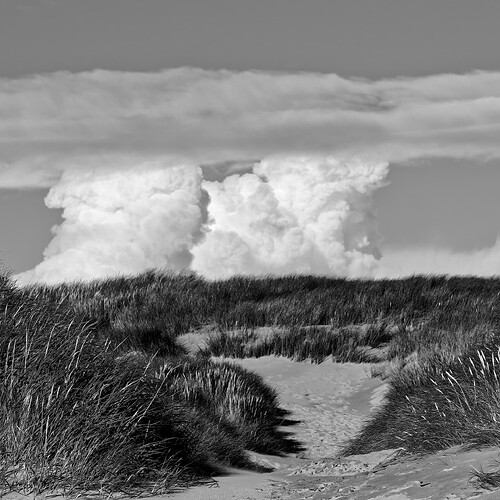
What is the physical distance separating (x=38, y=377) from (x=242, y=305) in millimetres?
9480

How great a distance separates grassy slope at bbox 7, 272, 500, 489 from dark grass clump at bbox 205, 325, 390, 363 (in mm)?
24

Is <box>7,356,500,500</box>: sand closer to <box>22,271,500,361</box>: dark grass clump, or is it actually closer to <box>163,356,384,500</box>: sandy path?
<box>163,356,384,500</box>: sandy path

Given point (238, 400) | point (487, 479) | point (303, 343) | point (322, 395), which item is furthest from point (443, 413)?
point (303, 343)

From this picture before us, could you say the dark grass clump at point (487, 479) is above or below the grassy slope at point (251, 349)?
above

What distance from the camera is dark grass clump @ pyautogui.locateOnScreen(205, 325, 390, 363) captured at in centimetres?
1369

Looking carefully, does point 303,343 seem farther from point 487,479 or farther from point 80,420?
point 487,479

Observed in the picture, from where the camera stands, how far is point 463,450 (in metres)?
6.03

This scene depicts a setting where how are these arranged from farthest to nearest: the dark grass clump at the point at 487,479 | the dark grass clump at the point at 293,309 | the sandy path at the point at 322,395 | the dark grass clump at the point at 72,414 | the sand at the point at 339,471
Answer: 1. the dark grass clump at the point at 293,309
2. the sandy path at the point at 322,395
3. the dark grass clump at the point at 72,414
4. the sand at the point at 339,471
5. the dark grass clump at the point at 487,479

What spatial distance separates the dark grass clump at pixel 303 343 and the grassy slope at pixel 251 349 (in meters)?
0.02

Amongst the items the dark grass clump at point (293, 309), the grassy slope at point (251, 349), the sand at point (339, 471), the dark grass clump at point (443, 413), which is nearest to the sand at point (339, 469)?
the sand at point (339, 471)

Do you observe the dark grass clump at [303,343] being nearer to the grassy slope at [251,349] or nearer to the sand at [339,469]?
the grassy slope at [251,349]

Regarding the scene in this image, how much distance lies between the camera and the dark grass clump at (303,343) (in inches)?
539

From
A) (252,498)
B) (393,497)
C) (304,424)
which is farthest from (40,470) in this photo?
(304,424)

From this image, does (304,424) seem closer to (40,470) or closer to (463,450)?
(463,450)
